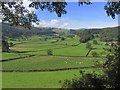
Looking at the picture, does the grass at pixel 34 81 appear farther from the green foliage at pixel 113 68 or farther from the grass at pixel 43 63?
the green foliage at pixel 113 68

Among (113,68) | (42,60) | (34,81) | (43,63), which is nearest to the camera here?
(113,68)

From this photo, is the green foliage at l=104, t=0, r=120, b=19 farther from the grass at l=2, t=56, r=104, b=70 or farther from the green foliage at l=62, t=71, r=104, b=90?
the grass at l=2, t=56, r=104, b=70

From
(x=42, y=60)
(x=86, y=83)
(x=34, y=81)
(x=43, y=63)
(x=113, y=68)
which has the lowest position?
(x=34, y=81)

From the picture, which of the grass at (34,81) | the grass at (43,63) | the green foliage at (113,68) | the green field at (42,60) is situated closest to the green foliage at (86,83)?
the green foliage at (113,68)

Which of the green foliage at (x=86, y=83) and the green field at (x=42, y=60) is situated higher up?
the green foliage at (x=86, y=83)

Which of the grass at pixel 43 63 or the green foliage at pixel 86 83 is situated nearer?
the green foliage at pixel 86 83

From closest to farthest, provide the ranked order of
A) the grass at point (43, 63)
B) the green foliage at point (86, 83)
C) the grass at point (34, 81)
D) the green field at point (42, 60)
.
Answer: the green foliage at point (86, 83), the grass at point (34, 81), the green field at point (42, 60), the grass at point (43, 63)

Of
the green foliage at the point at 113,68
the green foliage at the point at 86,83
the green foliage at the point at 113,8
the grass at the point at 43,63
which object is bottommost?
the grass at the point at 43,63

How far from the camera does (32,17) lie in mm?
9070

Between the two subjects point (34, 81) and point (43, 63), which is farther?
point (43, 63)

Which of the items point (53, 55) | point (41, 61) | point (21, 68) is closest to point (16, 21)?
point (21, 68)

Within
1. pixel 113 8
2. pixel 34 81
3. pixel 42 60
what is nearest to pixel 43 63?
pixel 42 60

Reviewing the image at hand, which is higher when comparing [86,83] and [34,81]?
[86,83]

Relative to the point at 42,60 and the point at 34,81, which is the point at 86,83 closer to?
the point at 34,81
